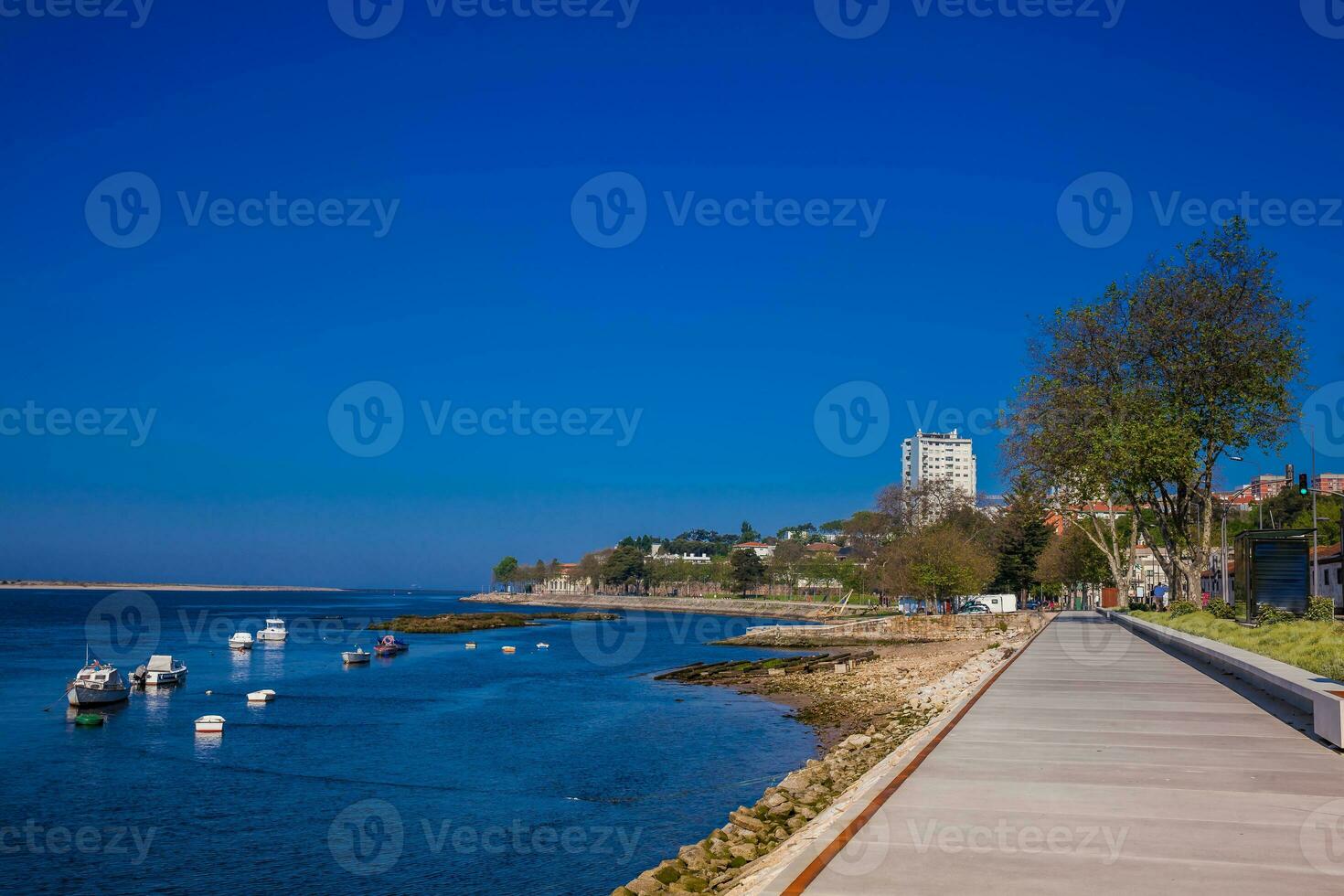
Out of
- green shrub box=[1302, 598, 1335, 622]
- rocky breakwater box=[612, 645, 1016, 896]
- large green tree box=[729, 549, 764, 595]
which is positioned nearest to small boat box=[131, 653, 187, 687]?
rocky breakwater box=[612, 645, 1016, 896]

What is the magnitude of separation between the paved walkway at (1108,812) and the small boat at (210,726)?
1126 inches

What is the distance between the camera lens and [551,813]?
22156 millimetres

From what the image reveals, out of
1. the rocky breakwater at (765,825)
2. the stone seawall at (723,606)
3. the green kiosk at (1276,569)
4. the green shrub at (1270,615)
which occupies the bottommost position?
the stone seawall at (723,606)

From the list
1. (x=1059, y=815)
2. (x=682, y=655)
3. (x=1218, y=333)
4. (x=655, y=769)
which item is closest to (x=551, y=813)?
(x=655, y=769)

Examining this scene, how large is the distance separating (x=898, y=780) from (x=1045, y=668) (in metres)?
14.9

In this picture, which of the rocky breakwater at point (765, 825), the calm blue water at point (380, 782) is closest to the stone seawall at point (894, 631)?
the calm blue water at point (380, 782)

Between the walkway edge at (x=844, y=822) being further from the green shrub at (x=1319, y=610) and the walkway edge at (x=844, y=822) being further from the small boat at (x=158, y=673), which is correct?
the small boat at (x=158, y=673)

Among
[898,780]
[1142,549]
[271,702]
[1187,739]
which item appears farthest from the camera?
[1142,549]

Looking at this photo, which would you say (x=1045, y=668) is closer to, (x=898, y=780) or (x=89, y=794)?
(x=898, y=780)

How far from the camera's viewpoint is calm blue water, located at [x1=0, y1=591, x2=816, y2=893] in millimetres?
18547

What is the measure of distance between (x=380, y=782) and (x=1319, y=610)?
2524 centimetres

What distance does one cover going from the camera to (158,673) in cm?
4944

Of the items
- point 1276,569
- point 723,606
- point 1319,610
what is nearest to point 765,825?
point 1319,610

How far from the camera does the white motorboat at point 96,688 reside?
39.7 metres
